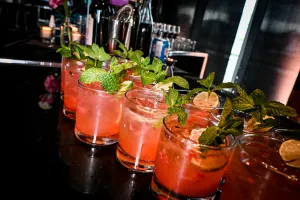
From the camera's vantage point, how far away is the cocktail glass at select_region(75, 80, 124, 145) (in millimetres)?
702

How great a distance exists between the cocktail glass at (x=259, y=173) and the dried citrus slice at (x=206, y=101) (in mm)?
214

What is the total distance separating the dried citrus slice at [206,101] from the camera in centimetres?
76

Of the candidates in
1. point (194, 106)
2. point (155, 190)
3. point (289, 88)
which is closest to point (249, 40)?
point (289, 88)

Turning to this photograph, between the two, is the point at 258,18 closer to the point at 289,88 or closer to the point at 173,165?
the point at 289,88

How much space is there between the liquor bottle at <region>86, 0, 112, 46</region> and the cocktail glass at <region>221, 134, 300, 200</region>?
57.8 inches

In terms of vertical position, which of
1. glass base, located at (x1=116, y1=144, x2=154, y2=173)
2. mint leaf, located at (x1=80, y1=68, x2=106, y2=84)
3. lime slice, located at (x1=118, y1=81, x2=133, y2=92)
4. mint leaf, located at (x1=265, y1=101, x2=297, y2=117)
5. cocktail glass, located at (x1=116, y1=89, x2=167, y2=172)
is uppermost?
mint leaf, located at (x1=265, y1=101, x2=297, y2=117)

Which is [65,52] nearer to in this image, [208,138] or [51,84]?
[51,84]

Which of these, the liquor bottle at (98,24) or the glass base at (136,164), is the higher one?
the liquor bottle at (98,24)

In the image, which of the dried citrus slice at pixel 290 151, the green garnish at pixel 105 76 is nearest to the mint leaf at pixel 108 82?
the green garnish at pixel 105 76

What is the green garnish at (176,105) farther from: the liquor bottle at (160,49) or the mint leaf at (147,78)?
the liquor bottle at (160,49)

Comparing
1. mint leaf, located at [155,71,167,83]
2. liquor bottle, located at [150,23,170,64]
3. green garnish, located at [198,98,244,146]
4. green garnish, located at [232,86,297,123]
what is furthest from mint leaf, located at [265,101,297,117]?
liquor bottle, located at [150,23,170,64]

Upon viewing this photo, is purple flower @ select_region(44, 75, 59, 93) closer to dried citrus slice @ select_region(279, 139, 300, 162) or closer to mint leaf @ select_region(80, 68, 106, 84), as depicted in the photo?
mint leaf @ select_region(80, 68, 106, 84)

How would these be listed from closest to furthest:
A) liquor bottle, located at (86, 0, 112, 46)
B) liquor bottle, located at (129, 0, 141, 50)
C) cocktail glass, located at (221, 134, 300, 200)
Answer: cocktail glass, located at (221, 134, 300, 200) < liquor bottle, located at (86, 0, 112, 46) < liquor bottle, located at (129, 0, 141, 50)

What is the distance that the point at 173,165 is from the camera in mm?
528
